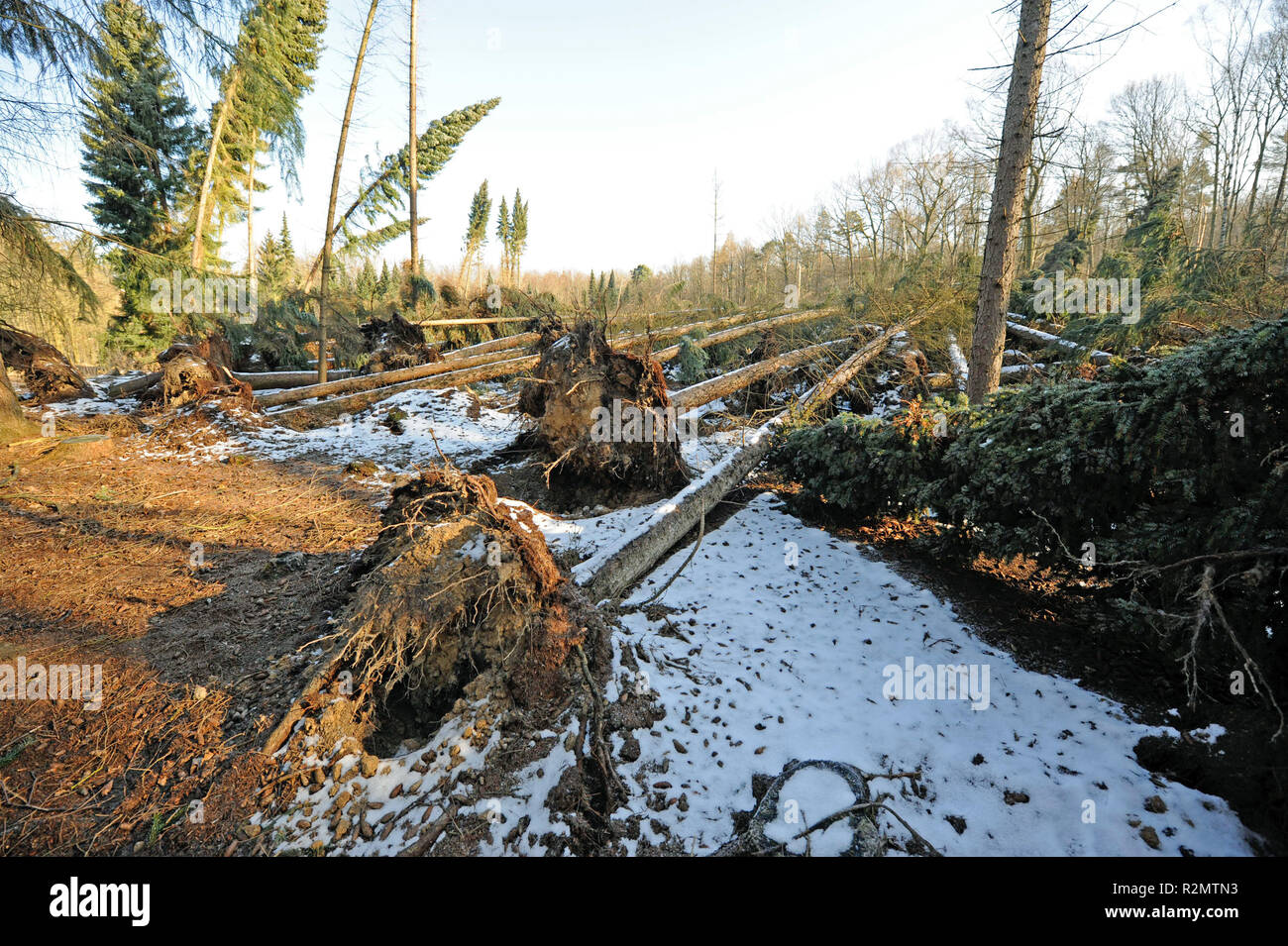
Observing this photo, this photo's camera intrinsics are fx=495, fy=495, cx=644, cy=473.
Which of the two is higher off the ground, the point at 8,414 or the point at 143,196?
the point at 143,196

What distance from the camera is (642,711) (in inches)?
134

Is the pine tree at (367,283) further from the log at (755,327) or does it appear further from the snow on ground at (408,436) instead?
the log at (755,327)

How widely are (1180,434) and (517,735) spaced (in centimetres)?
462

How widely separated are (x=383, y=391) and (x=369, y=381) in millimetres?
545

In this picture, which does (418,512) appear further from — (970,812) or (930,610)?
(930,610)

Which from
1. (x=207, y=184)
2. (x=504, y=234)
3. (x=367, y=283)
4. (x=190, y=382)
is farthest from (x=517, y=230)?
(x=190, y=382)

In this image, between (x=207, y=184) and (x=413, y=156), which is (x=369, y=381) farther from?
(x=207, y=184)

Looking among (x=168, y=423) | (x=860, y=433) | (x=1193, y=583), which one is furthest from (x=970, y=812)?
(x=168, y=423)

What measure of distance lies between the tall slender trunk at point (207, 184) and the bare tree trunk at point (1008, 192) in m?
20.9

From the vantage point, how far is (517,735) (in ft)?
10.1

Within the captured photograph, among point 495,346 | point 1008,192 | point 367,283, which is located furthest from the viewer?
point 367,283

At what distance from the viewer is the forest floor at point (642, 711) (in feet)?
8.42

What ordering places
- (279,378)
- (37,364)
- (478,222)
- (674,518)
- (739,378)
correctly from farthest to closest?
(478,222) → (279,378) → (37,364) → (739,378) → (674,518)
